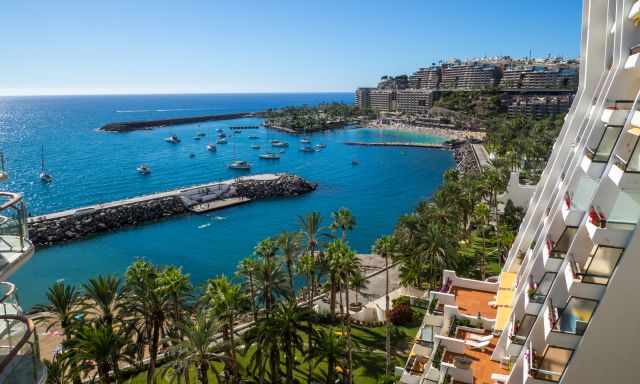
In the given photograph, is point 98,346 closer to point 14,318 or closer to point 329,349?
point 329,349

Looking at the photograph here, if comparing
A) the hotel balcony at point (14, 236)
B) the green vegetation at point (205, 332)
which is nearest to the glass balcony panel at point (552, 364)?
the green vegetation at point (205, 332)

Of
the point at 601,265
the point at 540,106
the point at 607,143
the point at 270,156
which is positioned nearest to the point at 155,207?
the point at 270,156

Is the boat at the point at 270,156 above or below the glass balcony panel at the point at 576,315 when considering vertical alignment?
below

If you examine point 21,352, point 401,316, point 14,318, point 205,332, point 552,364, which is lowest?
point 401,316

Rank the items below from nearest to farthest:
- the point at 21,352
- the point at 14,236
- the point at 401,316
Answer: the point at 21,352 < the point at 14,236 < the point at 401,316

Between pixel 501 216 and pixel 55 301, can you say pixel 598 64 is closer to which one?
pixel 55 301

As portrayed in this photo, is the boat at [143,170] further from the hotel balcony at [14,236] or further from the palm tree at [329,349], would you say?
the hotel balcony at [14,236]
